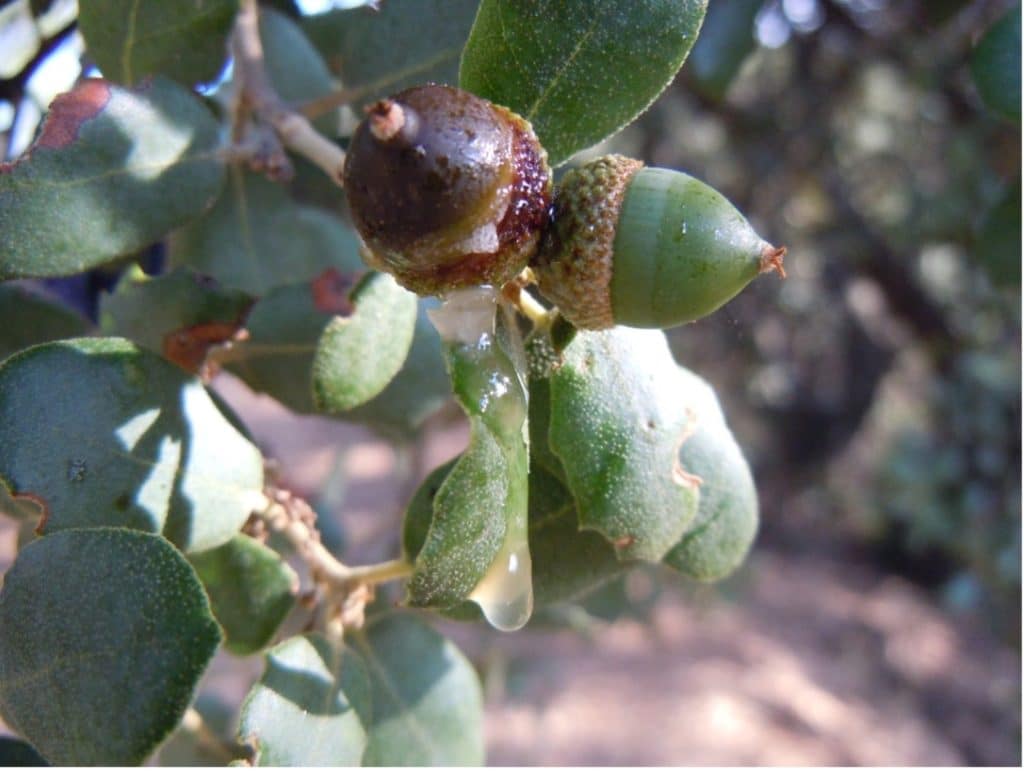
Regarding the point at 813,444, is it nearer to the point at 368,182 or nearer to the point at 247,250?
the point at 247,250

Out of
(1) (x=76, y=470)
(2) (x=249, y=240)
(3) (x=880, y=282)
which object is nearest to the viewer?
(1) (x=76, y=470)


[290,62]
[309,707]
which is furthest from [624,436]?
[290,62]

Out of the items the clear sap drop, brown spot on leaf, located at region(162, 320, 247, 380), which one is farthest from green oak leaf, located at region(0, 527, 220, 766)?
brown spot on leaf, located at region(162, 320, 247, 380)

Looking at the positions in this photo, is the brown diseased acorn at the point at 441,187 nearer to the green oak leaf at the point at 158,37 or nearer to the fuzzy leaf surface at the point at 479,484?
the fuzzy leaf surface at the point at 479,484

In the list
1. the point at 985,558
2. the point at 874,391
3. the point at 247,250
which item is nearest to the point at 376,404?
the point at 247,250

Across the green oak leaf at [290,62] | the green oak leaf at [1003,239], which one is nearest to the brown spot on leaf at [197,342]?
the green oak leaf at [290,62]

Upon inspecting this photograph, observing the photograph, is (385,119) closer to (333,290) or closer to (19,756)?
(333,290)

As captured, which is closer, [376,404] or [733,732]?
[376,404]
